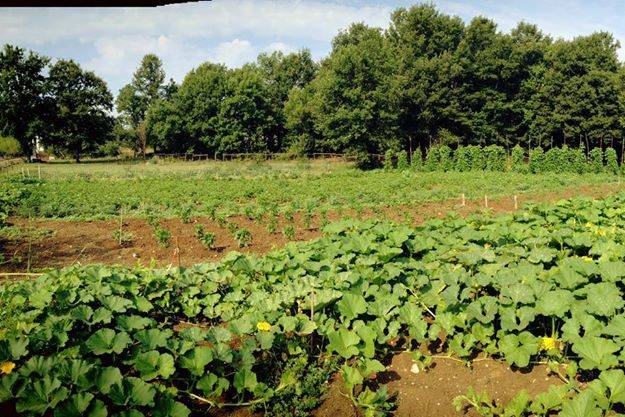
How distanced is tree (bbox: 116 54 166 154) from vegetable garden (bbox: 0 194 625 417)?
71519mm

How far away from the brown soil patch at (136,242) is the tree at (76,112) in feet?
148

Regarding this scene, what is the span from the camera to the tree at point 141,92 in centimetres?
7075

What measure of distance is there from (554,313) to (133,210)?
627 inches

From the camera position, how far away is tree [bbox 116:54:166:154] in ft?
232

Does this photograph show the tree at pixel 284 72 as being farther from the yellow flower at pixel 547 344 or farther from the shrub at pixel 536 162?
the yellow flower at pixel 547 344

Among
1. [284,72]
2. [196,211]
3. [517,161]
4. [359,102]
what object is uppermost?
[284,72]

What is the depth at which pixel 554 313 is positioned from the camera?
3.66m

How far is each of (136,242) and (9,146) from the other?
45932 mm

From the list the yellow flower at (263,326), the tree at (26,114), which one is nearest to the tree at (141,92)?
the tree at (26,114)

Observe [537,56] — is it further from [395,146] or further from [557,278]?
[557,278]

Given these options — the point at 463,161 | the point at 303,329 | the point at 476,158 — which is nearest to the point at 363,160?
the point at 463,161

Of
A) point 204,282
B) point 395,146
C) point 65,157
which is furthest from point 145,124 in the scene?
point 204,282

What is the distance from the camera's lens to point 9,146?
47125mm

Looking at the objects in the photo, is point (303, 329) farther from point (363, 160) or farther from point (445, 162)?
point (363, 160)
